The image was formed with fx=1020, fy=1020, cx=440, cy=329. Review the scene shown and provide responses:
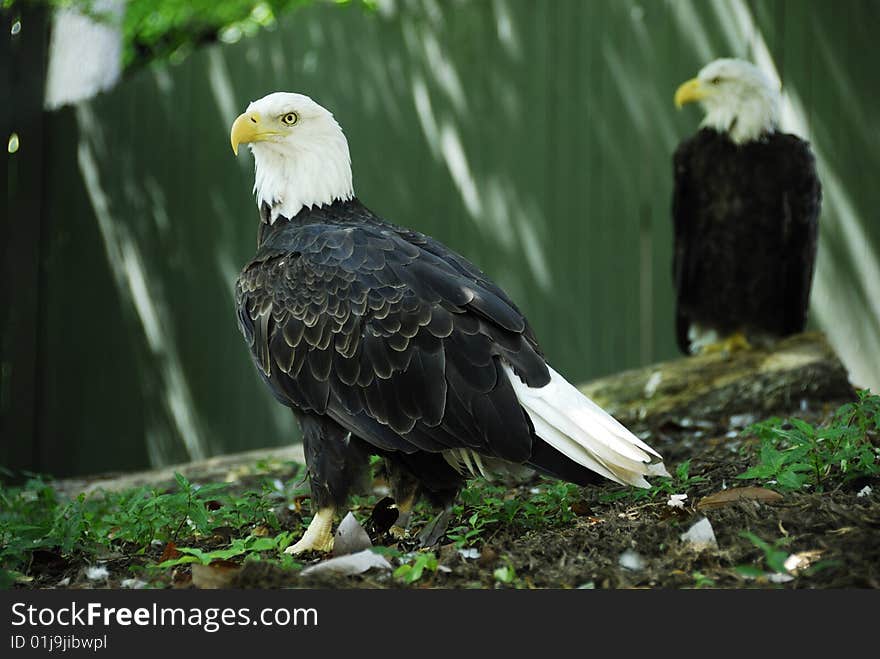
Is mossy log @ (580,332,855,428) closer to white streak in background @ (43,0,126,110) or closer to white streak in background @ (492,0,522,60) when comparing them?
white streak in background @ (492,0,522,60)

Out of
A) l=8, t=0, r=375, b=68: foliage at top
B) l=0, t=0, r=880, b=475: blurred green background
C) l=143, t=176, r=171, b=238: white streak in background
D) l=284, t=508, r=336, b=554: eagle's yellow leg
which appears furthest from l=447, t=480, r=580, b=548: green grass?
l=8, t=0, r=375, b=68: foliage at top

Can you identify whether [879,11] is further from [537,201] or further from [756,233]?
[537,201]

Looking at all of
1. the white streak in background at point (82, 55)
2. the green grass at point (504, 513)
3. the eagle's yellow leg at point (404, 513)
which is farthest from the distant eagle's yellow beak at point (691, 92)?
the white streak in background at point (82, 55)

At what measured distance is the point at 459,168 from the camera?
6.67 meters

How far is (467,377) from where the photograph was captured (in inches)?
121

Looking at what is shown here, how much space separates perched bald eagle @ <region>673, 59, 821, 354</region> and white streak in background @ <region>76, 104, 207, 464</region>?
3.56 meters

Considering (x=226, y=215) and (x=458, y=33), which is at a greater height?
(x=458, y=33)

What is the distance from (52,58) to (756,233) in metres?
5.02

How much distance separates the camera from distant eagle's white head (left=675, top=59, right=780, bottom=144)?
18.1 ft

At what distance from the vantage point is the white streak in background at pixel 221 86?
7309 millimetres

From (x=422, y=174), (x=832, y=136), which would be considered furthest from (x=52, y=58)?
(x=832, y=136)

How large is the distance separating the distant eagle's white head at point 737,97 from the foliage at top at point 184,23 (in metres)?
5.29

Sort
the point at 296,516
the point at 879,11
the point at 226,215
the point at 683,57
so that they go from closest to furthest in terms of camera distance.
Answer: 1. the point at 296,516
2. the point at 879,11
3. the point at 683,57
4. the point at 226,215

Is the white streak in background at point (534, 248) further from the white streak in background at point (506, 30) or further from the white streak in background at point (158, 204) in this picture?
the white streak in background at point (158, 204)
